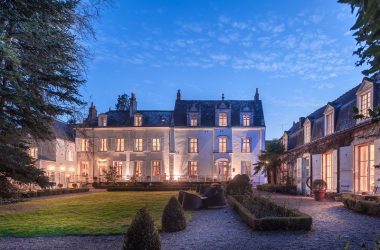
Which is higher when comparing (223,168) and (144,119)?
(144,119)

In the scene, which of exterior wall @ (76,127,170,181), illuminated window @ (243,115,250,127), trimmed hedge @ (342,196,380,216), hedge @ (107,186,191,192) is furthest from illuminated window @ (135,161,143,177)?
trimmed hedge @ (342,196,380,216)

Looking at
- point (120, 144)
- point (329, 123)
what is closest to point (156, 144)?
point (120, 144)

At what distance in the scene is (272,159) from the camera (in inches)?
1235

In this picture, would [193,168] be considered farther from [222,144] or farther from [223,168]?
[222,144]

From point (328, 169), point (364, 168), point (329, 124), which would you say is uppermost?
point (329, 124)

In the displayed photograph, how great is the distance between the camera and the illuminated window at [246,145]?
36.8 metres

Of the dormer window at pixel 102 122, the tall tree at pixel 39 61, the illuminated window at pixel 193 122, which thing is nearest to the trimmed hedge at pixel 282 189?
the illuminated window at pixel 193 122

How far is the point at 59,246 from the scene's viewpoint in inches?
331

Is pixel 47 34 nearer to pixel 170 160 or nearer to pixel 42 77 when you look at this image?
pixel 42 77

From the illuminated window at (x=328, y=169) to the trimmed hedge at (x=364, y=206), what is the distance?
19.8 feet

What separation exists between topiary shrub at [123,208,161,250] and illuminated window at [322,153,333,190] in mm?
15180

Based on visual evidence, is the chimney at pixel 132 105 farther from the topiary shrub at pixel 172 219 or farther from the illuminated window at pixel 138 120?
the topiary shrub at pixel 172 219

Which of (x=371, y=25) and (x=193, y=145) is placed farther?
(x=193, y=145)

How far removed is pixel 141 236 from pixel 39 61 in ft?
11.6
